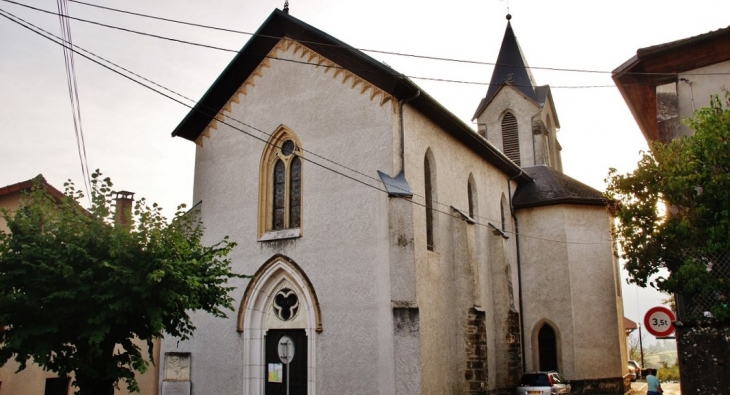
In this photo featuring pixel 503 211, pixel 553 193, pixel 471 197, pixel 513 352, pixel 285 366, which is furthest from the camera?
pixel 553 193

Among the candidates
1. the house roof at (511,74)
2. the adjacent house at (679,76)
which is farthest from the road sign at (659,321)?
the house roof at (511,74)

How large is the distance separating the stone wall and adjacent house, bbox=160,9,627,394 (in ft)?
18.1

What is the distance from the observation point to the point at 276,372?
16.0 m

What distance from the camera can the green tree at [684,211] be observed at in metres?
10.0

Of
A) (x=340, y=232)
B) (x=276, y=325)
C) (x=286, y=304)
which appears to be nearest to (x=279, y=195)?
(x=340, y=232)

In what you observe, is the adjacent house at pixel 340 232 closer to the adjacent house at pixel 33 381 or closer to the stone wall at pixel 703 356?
the adjacent house at pixel 33 381

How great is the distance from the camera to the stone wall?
378 inches

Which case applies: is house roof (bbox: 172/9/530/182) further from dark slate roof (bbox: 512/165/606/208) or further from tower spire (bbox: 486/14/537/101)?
tower spire (bbox: 486/14/537/101)

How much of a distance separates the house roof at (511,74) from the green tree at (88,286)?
71.6ft

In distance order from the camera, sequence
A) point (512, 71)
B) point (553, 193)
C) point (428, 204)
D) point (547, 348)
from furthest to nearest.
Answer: point (512, 71), point (553, 193), point (547, 348), point (428, 204)

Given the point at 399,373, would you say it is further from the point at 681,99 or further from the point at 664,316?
the point at 681,99

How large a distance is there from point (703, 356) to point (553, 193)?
14608 mm

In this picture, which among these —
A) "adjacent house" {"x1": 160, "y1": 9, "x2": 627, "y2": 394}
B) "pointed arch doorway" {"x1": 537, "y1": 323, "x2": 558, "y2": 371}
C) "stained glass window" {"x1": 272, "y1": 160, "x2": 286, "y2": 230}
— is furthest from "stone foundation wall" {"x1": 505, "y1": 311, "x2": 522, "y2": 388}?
"stained glass window" {"x1": 272, "y1": 160, "x2": 286, "y2": 230}

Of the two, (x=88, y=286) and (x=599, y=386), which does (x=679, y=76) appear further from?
(x=599, y=386)
